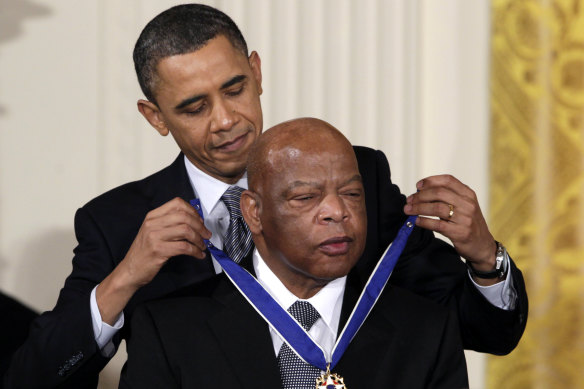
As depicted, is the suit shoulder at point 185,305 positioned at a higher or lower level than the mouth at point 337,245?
lower

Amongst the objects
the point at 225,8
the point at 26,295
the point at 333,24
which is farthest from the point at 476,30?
the point at 26,295

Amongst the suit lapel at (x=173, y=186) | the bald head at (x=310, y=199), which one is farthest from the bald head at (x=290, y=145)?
the suit lapel at (x=173, y=186)

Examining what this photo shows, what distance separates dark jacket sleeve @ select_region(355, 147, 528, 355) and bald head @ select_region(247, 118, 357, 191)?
37 cm

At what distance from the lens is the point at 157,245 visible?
2418 mm

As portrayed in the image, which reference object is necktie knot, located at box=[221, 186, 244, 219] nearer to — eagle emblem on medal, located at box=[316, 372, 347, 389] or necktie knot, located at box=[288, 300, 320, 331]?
necktie knot, located at box=[288, 300, 320, 331]

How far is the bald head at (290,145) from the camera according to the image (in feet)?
7.37

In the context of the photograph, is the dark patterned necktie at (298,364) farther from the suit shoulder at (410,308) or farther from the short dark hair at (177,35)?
the short dark hair at (177,35)

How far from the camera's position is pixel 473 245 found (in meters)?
2.47

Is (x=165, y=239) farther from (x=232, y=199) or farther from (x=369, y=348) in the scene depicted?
(x=369, y=348)

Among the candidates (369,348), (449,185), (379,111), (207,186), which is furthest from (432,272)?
(379,111)

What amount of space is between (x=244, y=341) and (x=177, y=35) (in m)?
0.74

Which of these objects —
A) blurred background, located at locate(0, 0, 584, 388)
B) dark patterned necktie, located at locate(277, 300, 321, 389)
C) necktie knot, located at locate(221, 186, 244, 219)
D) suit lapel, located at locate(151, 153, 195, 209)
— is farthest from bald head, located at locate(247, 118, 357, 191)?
blurred background, located at locate(0, 0, 584, 388)

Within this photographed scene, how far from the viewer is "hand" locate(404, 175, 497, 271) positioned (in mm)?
2453

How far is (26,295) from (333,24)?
1.26 meters
